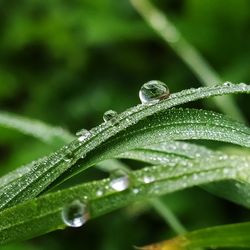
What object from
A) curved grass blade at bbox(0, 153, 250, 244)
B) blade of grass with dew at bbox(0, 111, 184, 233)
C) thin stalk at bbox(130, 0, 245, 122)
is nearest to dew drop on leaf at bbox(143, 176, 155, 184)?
curved grass blade at bbox(0, 153, 250, 244)

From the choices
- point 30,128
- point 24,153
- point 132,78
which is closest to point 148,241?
point 24,153

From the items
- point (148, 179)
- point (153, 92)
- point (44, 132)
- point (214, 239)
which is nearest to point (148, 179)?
point (148, 179)

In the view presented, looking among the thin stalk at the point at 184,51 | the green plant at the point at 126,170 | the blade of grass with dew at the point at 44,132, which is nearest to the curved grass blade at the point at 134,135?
the green plant at the point at 126,170

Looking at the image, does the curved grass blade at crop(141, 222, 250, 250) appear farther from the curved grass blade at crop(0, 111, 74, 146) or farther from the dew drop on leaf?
the curved grass blade at crop(0, 111, 74, 146)

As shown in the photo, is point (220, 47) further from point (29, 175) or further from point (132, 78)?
point (29, 175)

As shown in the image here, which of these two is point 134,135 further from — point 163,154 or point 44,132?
point 44,132

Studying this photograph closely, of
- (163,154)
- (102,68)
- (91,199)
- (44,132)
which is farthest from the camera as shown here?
(102,68)

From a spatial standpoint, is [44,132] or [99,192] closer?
[99,192]

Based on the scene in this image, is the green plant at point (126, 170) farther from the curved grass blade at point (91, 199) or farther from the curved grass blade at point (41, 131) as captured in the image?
the curved grass blade at point (41, 131)
